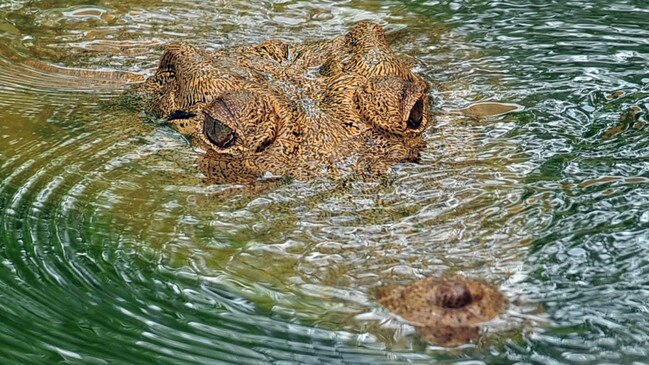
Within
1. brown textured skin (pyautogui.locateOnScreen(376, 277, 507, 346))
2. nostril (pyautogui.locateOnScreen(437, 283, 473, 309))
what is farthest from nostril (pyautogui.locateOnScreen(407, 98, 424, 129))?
nostril (pyautogui.locateOnScreen(437, 283, 473, 309))

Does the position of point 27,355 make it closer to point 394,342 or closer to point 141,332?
point 141,332

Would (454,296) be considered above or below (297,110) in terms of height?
below

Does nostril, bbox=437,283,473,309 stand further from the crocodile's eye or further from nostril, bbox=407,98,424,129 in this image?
the crocodile's eye

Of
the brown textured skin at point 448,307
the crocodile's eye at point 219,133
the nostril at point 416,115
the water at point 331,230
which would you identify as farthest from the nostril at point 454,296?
the crocodile's eye at point 219,133

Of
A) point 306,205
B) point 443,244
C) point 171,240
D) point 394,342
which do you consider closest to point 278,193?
point 306,205

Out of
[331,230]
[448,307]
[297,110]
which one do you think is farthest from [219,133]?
[448,307]

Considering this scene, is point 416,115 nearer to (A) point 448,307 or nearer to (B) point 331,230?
(B) point 331,230
